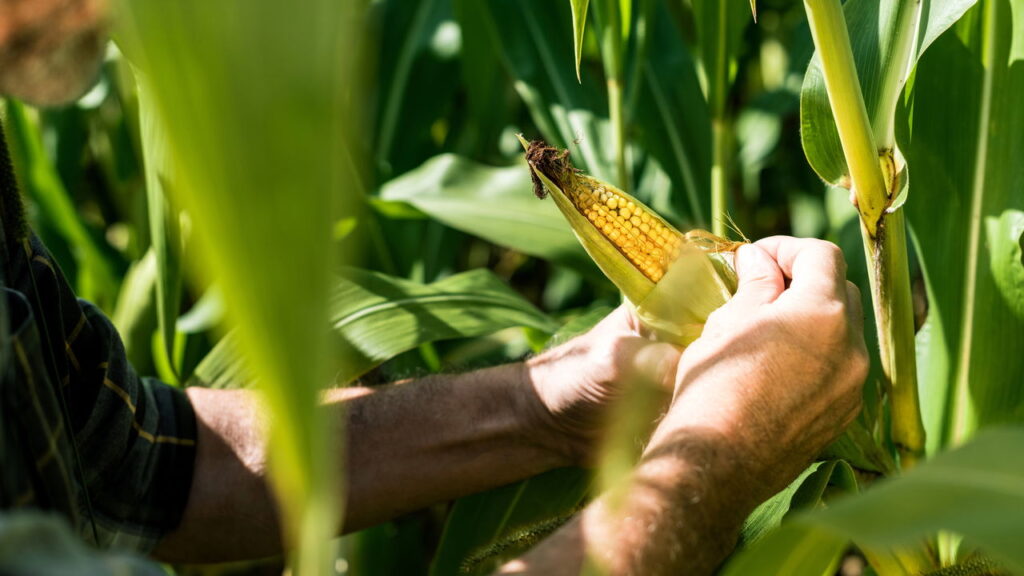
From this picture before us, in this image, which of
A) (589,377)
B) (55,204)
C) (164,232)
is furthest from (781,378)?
(55,204)

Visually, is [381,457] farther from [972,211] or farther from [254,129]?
[254,129]

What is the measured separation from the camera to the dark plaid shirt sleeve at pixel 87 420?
64 centimetres

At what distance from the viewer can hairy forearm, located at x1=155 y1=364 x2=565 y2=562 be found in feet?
3.59

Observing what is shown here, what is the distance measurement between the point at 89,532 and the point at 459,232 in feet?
3.24

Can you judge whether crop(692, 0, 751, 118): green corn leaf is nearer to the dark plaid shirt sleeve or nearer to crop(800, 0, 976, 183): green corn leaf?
crop(800, 0, 976, 183): green corn leaf

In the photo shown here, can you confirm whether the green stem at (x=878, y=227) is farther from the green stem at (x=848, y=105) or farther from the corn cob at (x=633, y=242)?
the corn cob at (x=633, y=242)

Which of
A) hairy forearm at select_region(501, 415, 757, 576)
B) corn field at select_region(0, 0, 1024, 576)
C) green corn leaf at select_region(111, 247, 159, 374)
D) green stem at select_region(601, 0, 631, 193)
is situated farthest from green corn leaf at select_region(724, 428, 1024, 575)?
green corn leaf at select_region(111, 247, 159, 374)

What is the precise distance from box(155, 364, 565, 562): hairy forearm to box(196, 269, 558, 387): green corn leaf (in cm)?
5

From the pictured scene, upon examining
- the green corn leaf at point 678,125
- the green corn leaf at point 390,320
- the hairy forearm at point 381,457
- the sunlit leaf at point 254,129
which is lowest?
the hairy forearm at point 381,457

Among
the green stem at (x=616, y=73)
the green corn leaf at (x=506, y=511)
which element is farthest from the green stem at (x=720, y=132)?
the green corn leaf at (x=506, y=511)

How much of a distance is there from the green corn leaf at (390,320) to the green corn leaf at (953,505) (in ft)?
2.51

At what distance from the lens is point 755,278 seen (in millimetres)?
828

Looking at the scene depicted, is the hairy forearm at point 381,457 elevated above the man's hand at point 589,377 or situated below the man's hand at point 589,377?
below

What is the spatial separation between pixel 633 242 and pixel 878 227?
21cm
